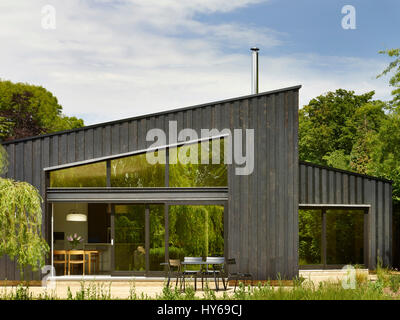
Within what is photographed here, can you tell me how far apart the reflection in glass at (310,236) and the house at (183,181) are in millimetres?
3691

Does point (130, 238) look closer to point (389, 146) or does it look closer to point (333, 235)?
point (333, 235)

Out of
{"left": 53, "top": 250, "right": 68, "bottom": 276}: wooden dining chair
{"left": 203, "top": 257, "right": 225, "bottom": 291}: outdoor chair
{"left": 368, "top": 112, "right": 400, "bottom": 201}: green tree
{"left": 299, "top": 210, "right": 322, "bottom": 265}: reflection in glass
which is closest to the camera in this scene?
{"left": 203, "top": 257, "right": 225, "bottom": 291}: outdoor chair

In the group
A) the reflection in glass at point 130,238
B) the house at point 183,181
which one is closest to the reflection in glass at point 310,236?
the house at point 183,181

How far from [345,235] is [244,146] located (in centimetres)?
546

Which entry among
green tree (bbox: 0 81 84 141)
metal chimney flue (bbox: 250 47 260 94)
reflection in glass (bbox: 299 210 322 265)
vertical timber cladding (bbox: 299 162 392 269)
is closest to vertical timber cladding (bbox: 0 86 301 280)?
metal chimney flue (bbox: 250 47 260 94)

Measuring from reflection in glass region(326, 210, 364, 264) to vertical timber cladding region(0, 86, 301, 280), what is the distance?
4004mm

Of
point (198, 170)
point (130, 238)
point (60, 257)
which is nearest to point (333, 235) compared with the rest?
point (198, 170)

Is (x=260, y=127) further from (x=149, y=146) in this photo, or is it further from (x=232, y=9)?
(x=232, y=9)

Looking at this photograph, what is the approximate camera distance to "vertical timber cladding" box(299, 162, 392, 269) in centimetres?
1712

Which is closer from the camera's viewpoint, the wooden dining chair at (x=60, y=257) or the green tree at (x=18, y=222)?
the green tree at (x=18, y=222)

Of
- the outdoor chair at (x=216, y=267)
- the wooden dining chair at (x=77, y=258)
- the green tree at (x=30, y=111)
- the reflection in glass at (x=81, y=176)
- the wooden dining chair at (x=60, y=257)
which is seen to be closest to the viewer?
the outdoor chair at (x=216, y=267)

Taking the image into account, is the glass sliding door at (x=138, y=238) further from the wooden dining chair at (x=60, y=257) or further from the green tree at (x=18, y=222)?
the green tree at (x=18, y=222)

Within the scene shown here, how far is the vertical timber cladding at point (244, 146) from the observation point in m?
13.9

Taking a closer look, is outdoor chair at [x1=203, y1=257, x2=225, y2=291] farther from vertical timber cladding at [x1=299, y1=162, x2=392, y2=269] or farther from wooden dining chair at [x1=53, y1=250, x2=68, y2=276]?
vertical timber cladding at [x1=299, y1=162, x2=392, y2=269]
